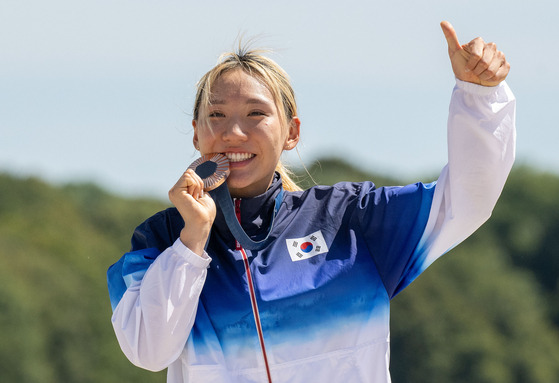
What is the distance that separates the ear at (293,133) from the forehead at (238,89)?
1.02ft

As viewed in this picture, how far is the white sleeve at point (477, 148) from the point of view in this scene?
4.15 metres

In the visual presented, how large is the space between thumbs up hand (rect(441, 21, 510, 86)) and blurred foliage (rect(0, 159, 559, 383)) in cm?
3108

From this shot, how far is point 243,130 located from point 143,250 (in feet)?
2.24

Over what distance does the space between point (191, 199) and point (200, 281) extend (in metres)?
0.34

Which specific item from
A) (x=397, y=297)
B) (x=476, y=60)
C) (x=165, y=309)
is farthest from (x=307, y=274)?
(x=397, y=297)

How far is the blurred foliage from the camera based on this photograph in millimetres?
37438

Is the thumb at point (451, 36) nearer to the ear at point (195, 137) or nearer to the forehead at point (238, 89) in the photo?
the forehead at point (238, 89)

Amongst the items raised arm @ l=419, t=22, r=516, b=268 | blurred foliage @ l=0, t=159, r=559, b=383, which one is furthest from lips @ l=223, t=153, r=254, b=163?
blurred foliage @ l=0, t=159, r=559, b=383

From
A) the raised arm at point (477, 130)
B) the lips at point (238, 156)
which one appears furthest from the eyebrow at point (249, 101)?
the raised arm at point (477, 130)

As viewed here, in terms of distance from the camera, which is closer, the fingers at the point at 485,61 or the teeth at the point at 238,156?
the fingers at the point at 485,61

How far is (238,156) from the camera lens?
4.52 m

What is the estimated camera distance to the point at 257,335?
14.0 ft

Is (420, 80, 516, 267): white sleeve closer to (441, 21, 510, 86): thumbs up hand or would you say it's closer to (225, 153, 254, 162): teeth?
(441, 21, 510, 86): thumbs up hand

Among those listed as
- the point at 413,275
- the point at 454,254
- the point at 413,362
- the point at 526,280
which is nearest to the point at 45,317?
the point at 413,362
